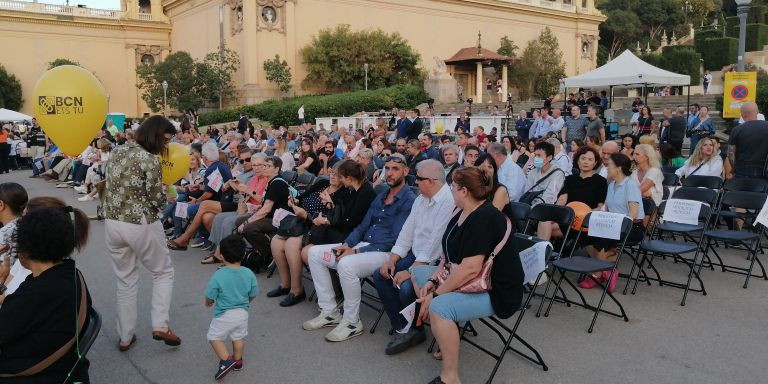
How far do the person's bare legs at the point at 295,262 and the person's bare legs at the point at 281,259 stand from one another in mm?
144

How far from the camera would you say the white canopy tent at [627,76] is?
1638 cm

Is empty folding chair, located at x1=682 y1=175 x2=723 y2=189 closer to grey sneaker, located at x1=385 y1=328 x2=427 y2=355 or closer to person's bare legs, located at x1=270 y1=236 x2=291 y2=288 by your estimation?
grey sneaker, located at x1=385 y1=328 x2=427 y2=355

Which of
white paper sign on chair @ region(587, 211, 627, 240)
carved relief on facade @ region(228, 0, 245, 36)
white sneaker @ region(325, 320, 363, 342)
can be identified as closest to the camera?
white sneaker @ region(325, 320, 363, 342)

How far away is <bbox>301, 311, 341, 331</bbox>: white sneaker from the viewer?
16.5 feet

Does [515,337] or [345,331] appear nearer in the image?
[515,337]

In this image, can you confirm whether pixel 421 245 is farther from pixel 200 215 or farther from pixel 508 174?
pixel 200 215

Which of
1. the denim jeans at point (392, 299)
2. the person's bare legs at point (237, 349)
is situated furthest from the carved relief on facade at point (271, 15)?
the person's bare legs at point (237, 349)

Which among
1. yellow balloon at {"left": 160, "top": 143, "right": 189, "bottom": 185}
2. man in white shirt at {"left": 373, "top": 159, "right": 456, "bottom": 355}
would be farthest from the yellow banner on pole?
yellow balloon at {"left": 160, "top": 143, "right": 189, "bottom": 185}

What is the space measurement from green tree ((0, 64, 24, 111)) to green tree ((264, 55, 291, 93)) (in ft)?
60.7

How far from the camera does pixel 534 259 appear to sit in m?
4.34

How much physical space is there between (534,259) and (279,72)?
32.5 metres

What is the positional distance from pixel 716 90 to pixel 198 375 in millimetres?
43751

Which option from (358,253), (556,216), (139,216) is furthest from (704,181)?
(139,216)

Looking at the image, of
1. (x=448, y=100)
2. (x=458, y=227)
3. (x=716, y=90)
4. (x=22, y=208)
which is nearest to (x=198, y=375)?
(x=22, y=208)
